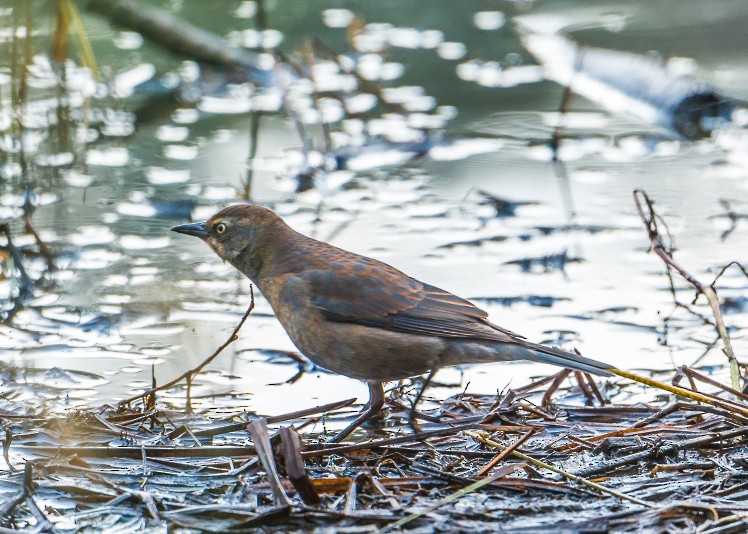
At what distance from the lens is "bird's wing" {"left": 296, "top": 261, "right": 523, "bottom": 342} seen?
557cm

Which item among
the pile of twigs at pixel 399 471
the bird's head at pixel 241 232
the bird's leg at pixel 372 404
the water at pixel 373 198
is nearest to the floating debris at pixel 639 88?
the water at pixel 373 198

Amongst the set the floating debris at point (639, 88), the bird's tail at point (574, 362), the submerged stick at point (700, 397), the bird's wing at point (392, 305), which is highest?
the floating debris at point (639, 88)

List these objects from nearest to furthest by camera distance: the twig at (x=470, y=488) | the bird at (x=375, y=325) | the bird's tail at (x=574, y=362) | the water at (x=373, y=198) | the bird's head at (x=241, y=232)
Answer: the twig at (x=470, y=488) → the bird's tail at (x=574, y=362) → the bird at (x=375, y=325) → the bird's head at (x=241, y=232) → the water at (x=373, y=198)

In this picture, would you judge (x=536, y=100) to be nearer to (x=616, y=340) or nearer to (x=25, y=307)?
(x=616, y=340)

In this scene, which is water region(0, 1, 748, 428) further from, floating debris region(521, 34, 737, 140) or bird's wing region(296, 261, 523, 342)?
bird's wing region(296, 261, 523, 342)

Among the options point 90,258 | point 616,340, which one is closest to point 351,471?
point 616,340

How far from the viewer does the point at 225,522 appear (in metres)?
4.22

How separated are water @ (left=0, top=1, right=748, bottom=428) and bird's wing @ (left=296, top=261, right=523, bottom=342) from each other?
60cm

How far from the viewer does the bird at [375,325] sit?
5543 millimetres

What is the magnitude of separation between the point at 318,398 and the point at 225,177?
392cm

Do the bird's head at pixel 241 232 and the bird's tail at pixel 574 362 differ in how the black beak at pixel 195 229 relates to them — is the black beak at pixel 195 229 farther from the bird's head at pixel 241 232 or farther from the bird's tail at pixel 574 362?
the bird's tail at pixel 574 362

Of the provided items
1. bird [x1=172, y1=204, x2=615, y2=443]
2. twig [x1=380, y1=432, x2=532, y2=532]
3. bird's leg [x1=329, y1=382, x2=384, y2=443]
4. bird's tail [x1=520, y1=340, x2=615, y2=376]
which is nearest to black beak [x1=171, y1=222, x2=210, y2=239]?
bird [x1=172, y1=204, x2=615, y2=443]

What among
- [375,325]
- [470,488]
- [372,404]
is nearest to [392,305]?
[375,325]

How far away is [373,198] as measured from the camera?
9109 millimetres
